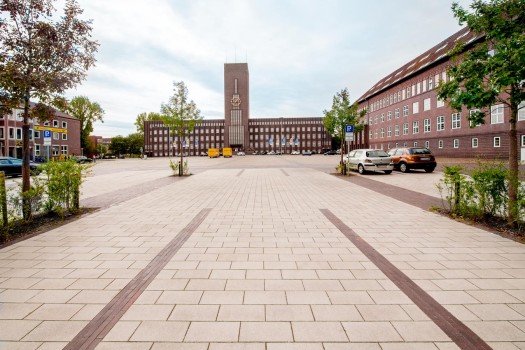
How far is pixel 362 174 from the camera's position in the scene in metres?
19.8

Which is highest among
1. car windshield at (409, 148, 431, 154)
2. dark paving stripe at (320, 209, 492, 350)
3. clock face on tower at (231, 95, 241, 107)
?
clock face on tower at (231, 95, 241, 107)

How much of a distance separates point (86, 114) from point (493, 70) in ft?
254

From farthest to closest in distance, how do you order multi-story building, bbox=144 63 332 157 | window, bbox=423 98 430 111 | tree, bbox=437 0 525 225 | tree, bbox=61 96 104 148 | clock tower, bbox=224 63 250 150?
multi-story building, bbox=144 63 332 157
clock tower, bbox=224 63 250 150
tree, bbox=61 96 104 148
window, bbox=423 98 430 111
tree, bbox=437 0 525 225

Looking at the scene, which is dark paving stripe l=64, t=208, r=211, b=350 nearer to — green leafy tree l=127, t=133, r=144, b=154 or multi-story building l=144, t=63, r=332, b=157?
green leafy tree l=127, t=133, r=144, b=154

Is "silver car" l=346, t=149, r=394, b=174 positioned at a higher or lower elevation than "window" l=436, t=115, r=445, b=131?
lower

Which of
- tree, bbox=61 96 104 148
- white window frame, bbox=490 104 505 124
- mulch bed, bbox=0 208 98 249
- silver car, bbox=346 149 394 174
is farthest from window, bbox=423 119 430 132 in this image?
tree, bbox=61 96 104 148

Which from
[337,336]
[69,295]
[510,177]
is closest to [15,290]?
[69,295]

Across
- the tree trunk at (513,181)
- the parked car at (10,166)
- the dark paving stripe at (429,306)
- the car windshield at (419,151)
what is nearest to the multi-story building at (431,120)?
the car windshield at (419,151)

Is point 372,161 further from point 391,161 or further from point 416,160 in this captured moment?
point 416,160

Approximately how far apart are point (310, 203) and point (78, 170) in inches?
252

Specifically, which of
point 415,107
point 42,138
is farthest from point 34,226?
point 42,138

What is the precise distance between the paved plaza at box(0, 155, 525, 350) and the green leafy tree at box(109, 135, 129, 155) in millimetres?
102229

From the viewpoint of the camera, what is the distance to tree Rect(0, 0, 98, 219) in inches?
250

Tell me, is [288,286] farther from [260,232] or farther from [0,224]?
[0,224]
